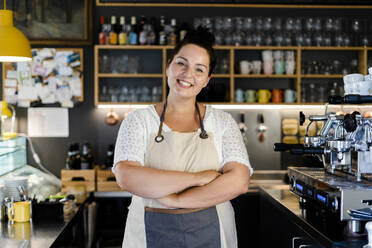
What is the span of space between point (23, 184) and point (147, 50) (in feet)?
7.06

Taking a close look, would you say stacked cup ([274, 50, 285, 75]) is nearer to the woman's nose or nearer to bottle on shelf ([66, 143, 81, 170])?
bottle on shelf ([66, 143, 81, 170])

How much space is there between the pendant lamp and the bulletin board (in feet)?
4.42

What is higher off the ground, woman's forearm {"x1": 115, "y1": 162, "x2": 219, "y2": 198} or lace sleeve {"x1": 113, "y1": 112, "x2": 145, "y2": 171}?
lace sleeve {"x1": 113, "y1": 112, "x2": 145, "y2": 171}

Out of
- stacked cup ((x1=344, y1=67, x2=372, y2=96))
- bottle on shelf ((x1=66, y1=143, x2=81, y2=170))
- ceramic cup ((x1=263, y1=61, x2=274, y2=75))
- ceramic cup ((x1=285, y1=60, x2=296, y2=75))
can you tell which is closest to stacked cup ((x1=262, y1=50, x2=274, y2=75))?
ceramic cup ((x1=263, y1=61, x2=274, y2=75))

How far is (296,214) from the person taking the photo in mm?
2123

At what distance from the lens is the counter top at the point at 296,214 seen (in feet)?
5.40

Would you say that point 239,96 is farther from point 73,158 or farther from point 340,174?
point 340,174

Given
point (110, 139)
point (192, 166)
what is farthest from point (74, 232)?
point (192, 166)

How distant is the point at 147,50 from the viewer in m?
4.51

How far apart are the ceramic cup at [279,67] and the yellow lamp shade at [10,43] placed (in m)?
2.34

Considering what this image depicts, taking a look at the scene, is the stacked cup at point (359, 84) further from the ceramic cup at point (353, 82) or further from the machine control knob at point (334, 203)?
the machine control knob at point (334, 203)

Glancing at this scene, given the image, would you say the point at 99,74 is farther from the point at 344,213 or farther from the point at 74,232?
the point at 344,213

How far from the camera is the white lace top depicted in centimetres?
180

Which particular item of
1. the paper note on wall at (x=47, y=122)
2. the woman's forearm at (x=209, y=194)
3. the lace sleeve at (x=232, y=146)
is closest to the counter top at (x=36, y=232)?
the woman's forearm at (x=209, y=194)
